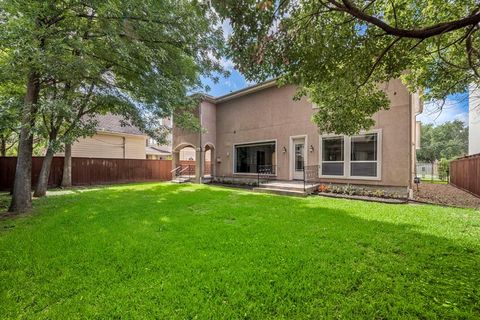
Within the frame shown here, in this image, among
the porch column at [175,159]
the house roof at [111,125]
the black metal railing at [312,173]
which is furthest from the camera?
the house roof at [111,125]

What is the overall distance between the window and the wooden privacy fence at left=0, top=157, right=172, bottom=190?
6.69 m

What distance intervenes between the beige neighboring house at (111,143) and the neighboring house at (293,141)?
498 centimetres

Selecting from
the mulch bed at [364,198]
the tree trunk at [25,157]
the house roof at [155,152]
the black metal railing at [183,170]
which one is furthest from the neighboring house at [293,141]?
the house roof at [155,152]

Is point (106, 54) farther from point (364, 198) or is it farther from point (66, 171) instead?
point (364, 198)

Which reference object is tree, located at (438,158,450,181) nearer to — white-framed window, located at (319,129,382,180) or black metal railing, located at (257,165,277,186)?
→ white-framed window, located at (319,129,382,180)

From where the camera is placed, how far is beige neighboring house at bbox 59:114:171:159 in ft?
51.3

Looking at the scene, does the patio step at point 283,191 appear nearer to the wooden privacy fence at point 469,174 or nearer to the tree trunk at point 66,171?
the wooden privacy fence at point 469,174

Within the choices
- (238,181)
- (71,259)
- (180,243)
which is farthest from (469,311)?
(238,181)

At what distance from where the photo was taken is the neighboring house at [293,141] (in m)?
8.57

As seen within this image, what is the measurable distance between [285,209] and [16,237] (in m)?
6.55

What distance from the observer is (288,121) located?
38.7 ft

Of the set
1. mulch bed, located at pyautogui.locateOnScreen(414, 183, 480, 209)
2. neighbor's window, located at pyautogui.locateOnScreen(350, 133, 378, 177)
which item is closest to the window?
neighbor's window, located at pyautogui.locateOnScreen(350, 133, 378, 177)

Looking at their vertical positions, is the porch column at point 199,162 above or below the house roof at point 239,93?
below

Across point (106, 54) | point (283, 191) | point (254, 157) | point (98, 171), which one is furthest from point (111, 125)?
point (283, 191)
